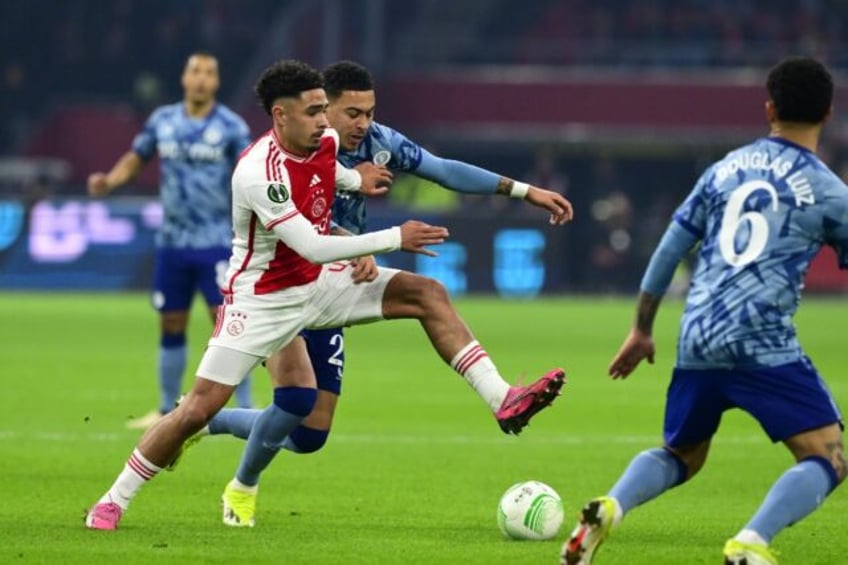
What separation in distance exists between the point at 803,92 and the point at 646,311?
3.20 ft

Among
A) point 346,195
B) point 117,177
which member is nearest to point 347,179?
point 346,195

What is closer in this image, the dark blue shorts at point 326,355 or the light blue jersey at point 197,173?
the dark blue shorts at point 326,355

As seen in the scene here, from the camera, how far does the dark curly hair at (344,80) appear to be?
8914 millimetres

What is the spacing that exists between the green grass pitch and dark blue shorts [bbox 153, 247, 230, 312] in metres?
0.98

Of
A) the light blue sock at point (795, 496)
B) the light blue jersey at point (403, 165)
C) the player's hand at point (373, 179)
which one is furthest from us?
the light blue jersey at point (403, 165)

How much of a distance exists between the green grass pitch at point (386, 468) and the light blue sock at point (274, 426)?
26cm

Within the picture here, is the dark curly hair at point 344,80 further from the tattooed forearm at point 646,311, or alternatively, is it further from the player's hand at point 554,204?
the tattooed forearm at point 646,311

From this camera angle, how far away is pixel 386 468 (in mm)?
11453

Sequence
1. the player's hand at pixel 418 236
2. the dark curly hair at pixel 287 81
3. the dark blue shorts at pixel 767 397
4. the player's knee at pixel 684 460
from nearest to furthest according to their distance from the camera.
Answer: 1. the dark blue shorts at pixel 767 397
2. the player's knee at pixel 684 460
3. the player's hand at pixel 418 236
4. the dark curly hair at pixel 287 81

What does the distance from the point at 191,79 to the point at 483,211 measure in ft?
54.4

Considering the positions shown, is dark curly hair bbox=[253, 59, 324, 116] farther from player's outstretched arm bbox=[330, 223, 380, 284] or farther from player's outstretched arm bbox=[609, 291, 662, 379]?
player's outstretched arm bbox=[609, 291, 662, 379]

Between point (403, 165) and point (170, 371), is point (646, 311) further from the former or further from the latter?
point (170, 371)

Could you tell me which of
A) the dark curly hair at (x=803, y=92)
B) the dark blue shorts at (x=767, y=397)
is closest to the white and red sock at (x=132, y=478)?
the dark blue shorts at (x=767, y=397)

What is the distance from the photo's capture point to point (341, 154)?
9.04 meters
